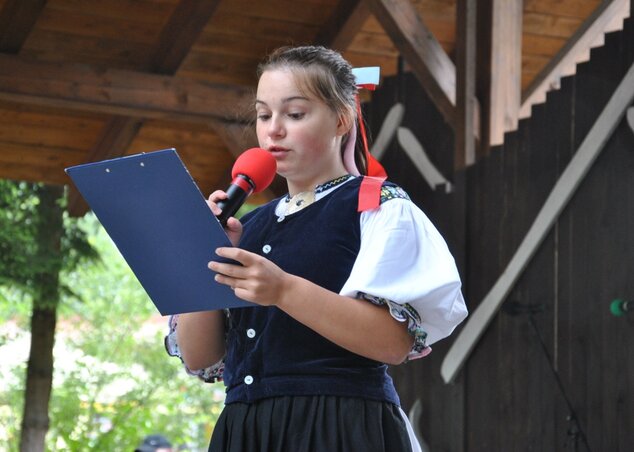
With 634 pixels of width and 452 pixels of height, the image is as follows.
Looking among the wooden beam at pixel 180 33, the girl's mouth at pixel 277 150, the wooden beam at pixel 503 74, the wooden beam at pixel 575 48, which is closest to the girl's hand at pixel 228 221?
the girl's mouth at pixel 277 150

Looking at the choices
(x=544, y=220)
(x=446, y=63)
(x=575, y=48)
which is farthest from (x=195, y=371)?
(x=575, y=48)

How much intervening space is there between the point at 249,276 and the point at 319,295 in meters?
0.12

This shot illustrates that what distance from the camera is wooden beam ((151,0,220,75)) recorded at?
6.07 m

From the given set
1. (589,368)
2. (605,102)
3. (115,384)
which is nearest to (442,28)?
(605,102)

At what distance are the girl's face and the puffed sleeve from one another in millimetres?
148

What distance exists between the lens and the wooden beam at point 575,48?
6.62m

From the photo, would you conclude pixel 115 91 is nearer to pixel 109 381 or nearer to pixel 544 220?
pixel 544 220

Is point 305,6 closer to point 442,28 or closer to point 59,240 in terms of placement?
point 442,28

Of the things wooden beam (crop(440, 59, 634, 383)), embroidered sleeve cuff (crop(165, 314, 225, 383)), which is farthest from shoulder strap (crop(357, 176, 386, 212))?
wooden beam (crop(440, 59, 634, 383))

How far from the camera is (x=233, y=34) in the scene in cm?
646

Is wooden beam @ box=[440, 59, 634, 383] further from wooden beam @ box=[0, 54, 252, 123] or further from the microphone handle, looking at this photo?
the microphone handle

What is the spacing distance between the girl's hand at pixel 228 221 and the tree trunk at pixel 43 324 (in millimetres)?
6818

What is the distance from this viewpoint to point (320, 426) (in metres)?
1.70

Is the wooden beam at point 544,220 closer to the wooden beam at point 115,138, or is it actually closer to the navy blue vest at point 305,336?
the wooden beam at point 115,138
